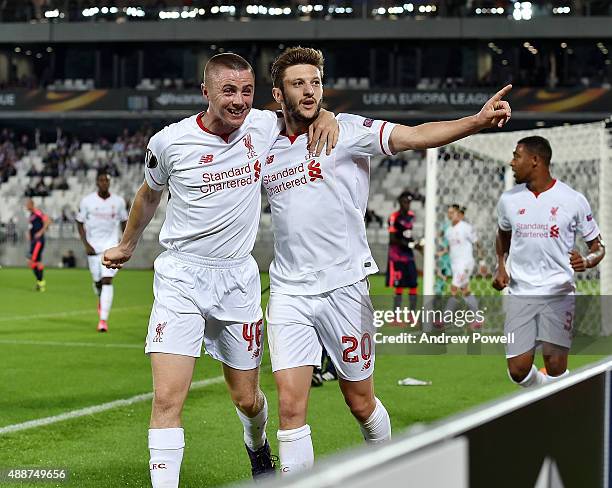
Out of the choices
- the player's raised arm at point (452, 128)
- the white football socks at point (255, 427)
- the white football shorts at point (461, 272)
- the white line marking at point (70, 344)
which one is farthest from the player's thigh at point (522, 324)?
the white football shorts at point (461, 272)

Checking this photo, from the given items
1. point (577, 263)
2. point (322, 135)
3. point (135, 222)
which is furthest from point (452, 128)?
point (577, 263)

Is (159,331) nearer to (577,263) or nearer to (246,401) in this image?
(246,401)

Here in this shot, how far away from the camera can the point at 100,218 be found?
52.3 ft

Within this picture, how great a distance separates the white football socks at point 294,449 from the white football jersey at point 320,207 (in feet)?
2.14

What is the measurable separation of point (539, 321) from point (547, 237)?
597 mm

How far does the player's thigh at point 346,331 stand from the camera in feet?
17.7

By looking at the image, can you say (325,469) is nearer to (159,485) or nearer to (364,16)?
(159,485)

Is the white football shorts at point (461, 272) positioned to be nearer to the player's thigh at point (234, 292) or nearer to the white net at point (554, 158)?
the white net at point (554, 158)

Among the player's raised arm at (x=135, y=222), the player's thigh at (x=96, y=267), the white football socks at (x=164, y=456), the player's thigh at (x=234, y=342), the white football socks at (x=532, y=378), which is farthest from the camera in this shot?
the player's thigh at (x=96, y=267)

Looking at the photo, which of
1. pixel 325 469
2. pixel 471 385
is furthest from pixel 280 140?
pixel 471 385

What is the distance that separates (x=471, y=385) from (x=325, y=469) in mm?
9420

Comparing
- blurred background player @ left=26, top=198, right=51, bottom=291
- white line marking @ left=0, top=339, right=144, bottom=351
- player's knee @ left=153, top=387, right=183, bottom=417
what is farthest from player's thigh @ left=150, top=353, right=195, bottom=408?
blurred background player @ left=26, top=198, right=51, bottom=291

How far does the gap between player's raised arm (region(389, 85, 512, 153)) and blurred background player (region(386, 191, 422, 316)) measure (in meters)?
10.9

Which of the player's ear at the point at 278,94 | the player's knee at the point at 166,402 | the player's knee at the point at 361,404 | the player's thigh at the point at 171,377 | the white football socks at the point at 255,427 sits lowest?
the white football socks at the point at 255,427
